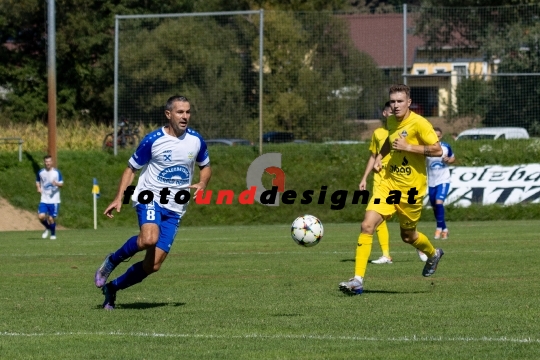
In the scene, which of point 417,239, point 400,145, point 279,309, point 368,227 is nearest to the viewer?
point 279,309

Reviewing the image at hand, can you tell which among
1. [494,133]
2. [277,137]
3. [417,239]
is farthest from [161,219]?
[494,133]

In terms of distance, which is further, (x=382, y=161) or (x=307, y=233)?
(x=307, y=233)

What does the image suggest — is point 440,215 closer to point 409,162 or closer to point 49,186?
point 409,162

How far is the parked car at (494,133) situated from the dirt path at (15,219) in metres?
13.1

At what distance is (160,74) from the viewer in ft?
104

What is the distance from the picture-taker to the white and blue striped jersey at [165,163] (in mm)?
10070

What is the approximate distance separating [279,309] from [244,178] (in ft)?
73.7

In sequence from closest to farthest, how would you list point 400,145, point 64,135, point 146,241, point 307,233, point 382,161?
point 146,241 → point 400,145 → point 382,161 → point 307,233 → point 64,135

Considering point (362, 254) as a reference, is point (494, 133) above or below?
above

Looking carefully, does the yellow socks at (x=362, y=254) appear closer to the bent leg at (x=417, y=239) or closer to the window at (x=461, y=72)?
the bent leg at (x=417, y=239)

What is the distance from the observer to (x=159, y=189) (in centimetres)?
1009

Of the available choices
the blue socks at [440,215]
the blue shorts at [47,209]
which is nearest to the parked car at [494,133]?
the blue socks at [440,215]

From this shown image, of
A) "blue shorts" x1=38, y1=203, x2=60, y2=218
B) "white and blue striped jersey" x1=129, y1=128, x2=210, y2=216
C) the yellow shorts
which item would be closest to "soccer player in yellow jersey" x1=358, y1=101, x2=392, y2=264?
the yellow shorts

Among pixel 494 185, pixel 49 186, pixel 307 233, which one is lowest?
pixel 307 233
